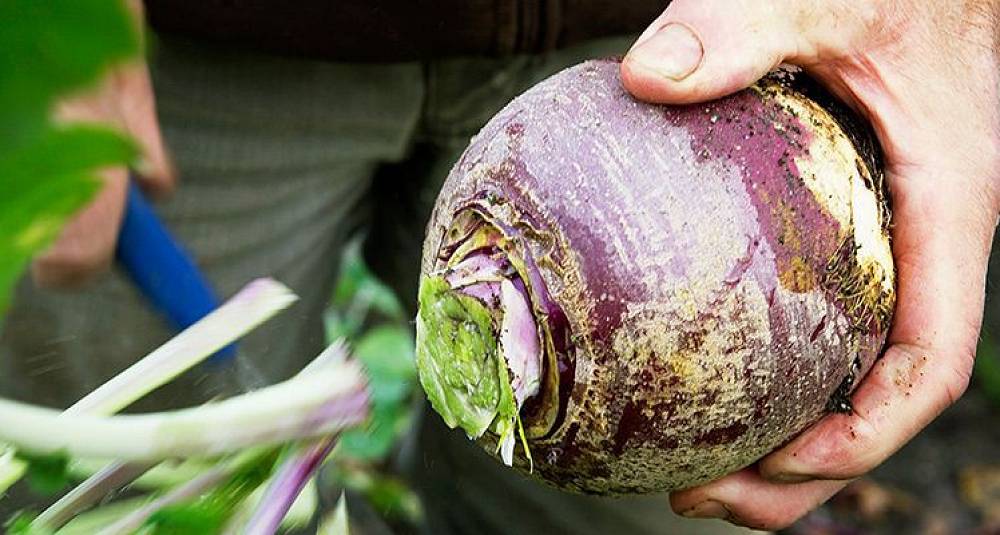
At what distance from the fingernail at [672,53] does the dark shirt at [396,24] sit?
22.2 inches

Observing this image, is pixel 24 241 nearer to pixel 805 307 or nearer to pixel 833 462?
pixel 805 307

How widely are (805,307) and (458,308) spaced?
368 mm

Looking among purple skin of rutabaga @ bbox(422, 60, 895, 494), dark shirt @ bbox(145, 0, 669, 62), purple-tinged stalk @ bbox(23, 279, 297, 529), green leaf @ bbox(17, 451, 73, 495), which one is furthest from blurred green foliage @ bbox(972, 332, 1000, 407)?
green leaf @ bbox(17, 451, 73, 495)

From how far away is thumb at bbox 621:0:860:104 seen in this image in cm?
124

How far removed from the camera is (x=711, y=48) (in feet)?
4.10

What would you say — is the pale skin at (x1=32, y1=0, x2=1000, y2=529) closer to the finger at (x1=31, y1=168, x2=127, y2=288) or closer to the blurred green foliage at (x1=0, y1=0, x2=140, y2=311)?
the finger at (x1=31, y1=168, x2=127, y2=288)

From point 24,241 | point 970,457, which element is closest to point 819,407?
point 24,241

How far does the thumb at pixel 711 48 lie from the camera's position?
48.8 inches

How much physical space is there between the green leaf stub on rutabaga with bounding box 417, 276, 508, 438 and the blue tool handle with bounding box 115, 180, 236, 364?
0.88ft

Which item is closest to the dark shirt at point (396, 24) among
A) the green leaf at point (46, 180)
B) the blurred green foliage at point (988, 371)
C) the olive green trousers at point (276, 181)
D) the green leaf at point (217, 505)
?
the olive green trousers at point (276, 181)

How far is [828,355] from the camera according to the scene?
1.29 m

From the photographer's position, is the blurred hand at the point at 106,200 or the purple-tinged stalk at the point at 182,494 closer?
the purple-tinged stalk at the point at 182,494

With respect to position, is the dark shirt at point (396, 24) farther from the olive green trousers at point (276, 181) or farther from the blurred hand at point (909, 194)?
the blurred hand at point (909, 194)

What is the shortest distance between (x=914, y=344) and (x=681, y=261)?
0.36m
